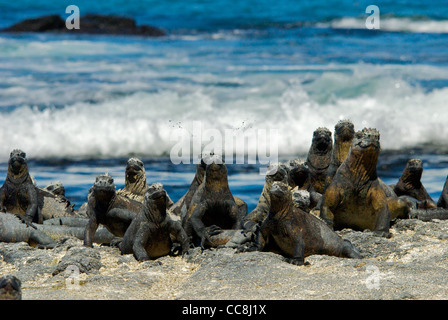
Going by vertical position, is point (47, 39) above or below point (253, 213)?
above

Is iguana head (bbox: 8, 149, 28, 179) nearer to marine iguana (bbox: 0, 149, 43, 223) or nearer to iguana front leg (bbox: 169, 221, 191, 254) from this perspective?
marine iguana (bbox: 0, 149, 43, 223)

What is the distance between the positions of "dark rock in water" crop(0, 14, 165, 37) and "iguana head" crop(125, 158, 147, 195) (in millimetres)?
28638

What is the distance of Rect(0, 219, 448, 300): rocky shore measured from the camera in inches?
297

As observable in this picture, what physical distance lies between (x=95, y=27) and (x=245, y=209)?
30831 millimetres

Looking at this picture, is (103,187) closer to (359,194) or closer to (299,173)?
(299,173)

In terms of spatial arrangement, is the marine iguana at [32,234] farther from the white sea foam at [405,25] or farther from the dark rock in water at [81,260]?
the white sea foam at [405,25]

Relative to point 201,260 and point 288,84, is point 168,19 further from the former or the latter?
point 201,260

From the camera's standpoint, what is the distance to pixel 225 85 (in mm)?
28891

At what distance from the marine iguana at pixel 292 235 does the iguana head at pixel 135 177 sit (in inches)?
113

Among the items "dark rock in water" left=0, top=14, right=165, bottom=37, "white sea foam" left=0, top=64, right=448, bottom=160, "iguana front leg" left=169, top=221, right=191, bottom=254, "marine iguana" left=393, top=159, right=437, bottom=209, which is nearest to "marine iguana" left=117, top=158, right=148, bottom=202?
"iguana front leg" left=169, top=221, right=191, bottom=254

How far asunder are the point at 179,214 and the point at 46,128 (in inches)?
517

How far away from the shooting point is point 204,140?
74.4 feet
